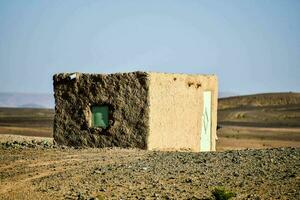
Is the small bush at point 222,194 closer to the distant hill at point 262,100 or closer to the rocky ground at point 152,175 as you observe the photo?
the rocky ground at point 152,175

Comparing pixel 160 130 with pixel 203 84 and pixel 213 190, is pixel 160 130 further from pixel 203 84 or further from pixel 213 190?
pixel 213 190

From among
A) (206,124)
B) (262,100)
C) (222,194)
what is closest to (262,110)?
(262,100)

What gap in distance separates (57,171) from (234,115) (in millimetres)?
51446

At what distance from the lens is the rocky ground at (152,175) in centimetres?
1298

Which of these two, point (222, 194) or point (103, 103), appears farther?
point (103, 103)

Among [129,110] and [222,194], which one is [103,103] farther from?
[222,194]

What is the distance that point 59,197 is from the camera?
13.6 metres

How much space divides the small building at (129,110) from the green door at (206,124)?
1.78 feet

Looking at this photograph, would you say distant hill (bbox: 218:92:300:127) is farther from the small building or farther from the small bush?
the small bush

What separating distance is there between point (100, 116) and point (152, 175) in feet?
21.9

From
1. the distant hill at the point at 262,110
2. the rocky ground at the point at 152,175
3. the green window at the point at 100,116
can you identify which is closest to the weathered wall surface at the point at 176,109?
the green window at the point at 100,116

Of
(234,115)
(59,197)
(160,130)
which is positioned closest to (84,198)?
(59,197)

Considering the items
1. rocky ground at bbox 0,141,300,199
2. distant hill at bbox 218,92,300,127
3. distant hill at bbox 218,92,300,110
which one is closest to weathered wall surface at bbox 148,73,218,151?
rocky ground at bbox 0,141,300,199

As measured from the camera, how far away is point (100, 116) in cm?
2078
